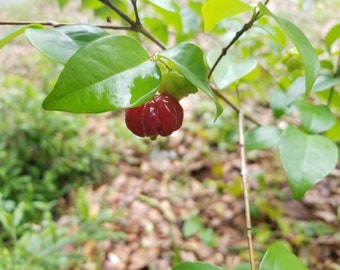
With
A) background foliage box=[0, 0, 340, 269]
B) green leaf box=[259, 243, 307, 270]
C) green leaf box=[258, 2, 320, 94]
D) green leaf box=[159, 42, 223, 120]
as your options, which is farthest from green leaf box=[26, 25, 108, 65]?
green leaf box=[259, 243, 307, 270]

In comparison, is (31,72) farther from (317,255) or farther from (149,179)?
(317,255)

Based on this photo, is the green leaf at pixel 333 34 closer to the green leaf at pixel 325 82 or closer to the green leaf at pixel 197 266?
the green leaf at pixel 325 82

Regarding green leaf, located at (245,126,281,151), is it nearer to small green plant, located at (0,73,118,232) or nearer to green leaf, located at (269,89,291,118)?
green leaf, located at (269,89,291,118)

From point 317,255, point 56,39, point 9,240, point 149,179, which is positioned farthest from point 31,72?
point 56,39

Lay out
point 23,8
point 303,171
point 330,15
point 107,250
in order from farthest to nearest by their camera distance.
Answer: point 23,8 < point 330,15 < point 107,250 < point 303,171

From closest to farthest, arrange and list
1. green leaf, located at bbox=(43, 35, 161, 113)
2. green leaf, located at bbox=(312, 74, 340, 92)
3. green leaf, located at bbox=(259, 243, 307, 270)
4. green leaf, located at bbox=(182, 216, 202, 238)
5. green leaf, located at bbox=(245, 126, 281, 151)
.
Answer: green leaf, located at bbox=(43, 35, 161, 113)
green leaf, located at bbox=(259, 243, 307, 270)
green leaf, located at bbox=(312, 74, 340, 92)
green leaf, located at bbox=(245, 126, 281, 151)
green leaf, located at bbox=(182, 216, 202, 238)

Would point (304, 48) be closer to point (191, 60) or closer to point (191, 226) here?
point (191, 60)
